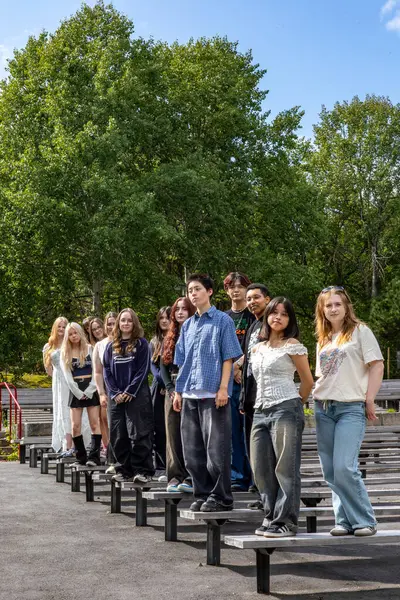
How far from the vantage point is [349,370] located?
20.3 ft

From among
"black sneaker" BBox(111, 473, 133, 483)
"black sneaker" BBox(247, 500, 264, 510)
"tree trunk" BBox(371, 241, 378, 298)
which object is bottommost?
"black sneaker" BBox(247, 500, 264, 510)

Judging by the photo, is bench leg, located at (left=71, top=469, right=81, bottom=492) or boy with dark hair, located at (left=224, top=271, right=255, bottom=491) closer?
boy with dark hair, located at (left=224, top=271, right=255, bottom=491)

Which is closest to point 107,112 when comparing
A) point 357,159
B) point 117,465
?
point 357,159

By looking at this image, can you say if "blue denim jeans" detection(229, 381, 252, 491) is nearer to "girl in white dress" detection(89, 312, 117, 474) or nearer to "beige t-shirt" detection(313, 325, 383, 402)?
"girl in white dress" detection(89, 312, 117, 474)

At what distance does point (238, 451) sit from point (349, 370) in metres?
2.82

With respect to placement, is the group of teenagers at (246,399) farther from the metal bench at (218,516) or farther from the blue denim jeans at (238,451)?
the metal bench at (218,516)

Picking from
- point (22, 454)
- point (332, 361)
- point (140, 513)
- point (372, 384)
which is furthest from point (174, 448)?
point (22, 454)

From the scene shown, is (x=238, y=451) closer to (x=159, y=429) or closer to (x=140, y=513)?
(x=140, y=513)

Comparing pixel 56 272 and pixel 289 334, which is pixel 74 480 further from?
pixel 56 272

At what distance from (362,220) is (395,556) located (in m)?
40.3

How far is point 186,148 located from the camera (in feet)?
128

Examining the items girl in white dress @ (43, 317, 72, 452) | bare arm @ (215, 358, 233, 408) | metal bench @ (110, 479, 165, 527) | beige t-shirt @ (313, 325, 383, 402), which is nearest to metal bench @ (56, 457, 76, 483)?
girl in white dress @ (43, 317, 72, 452)

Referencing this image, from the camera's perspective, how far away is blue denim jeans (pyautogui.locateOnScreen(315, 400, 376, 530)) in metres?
6.13

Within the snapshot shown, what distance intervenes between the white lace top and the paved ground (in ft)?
4.17
